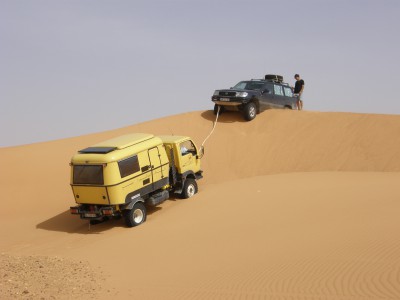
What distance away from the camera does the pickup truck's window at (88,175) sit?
36.8 feet

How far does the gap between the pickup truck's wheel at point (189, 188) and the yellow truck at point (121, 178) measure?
3.08ft

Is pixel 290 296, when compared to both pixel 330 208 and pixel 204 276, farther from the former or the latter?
pixel 330 208

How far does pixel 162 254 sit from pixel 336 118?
14.7 meters

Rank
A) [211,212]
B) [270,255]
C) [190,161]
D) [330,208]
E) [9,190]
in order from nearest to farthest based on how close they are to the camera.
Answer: [270,255]
[330,208]
[211,212]
[190,161]
[9,190]

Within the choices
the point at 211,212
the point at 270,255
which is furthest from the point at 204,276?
→ the point at 211,212

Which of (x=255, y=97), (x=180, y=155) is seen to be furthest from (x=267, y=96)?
(x=180, y=155)

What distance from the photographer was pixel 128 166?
1159cm

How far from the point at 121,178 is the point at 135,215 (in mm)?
1242

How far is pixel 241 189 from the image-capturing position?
14.9 meters

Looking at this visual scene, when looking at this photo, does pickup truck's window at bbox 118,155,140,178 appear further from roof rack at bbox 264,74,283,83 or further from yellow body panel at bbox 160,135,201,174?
roof rack at bbox 264,74,283,83

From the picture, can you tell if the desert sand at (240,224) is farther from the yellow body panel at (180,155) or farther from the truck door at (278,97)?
the yellow body panel at (180,155)

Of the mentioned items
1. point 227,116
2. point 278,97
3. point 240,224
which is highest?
point 278,97

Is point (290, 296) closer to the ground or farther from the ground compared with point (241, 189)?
farther from the ground

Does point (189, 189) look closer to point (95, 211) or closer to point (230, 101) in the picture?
point (95, 211)
